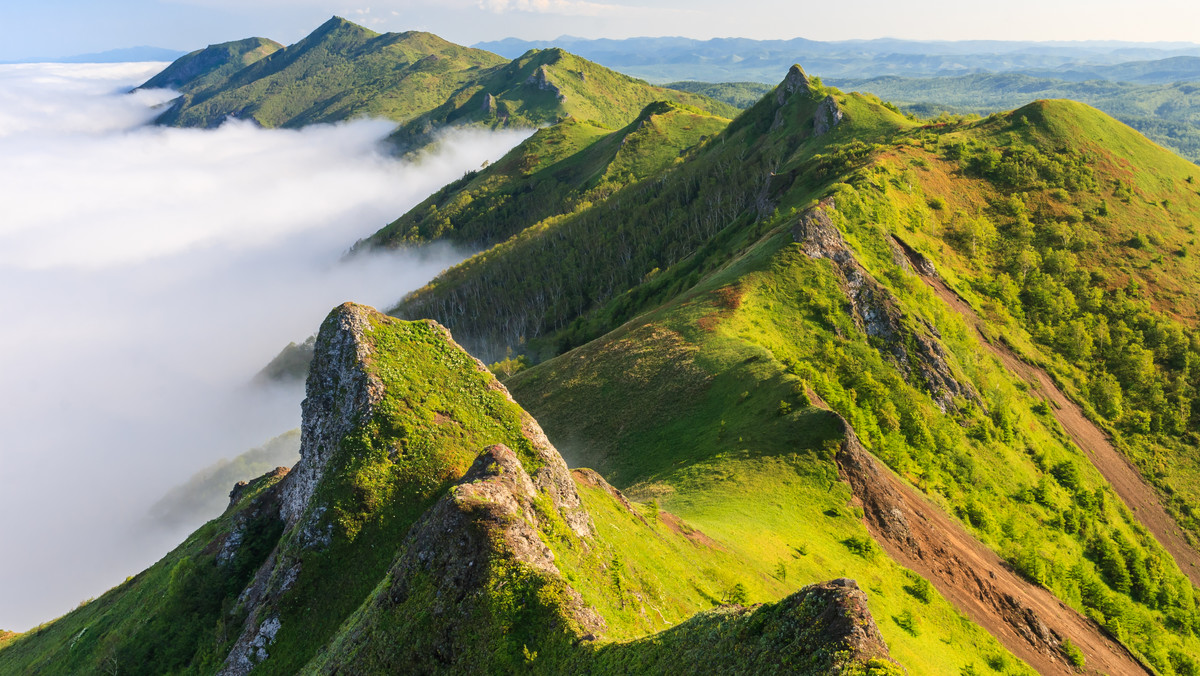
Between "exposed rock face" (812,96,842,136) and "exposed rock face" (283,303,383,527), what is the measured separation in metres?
133

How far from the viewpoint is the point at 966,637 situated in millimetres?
38125

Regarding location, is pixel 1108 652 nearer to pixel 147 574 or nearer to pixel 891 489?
Result: pixel 891 489

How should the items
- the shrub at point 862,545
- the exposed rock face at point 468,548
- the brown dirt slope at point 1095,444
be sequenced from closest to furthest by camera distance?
the exposed rock face at point 468,548, the shrub at point 862,545, the brown dirt slope at point 1095,444

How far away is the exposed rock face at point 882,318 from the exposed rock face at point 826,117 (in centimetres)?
7346

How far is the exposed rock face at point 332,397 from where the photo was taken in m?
31.1

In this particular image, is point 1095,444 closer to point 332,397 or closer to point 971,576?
point 971,576

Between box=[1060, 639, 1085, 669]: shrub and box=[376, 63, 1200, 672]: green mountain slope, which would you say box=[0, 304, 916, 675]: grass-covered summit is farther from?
box=[1060, 639, 1085, 669]: shrub

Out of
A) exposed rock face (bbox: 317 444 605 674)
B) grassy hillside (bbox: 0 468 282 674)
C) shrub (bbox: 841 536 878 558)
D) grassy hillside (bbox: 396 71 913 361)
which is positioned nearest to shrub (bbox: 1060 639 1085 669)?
shrub (bbox: 841 536 878 558)

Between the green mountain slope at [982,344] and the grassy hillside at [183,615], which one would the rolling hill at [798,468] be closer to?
the grassy hillside at [183,615]

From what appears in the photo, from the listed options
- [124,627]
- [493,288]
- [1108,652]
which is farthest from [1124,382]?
[493,288]

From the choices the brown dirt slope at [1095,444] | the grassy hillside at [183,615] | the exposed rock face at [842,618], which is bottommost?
the brown dirt slope at [1095,444]

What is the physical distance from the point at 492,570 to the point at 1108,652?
4835cm

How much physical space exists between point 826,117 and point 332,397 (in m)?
140

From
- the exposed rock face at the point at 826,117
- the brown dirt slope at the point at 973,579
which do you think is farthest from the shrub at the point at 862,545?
the exposed rock face at the point at 826,117
